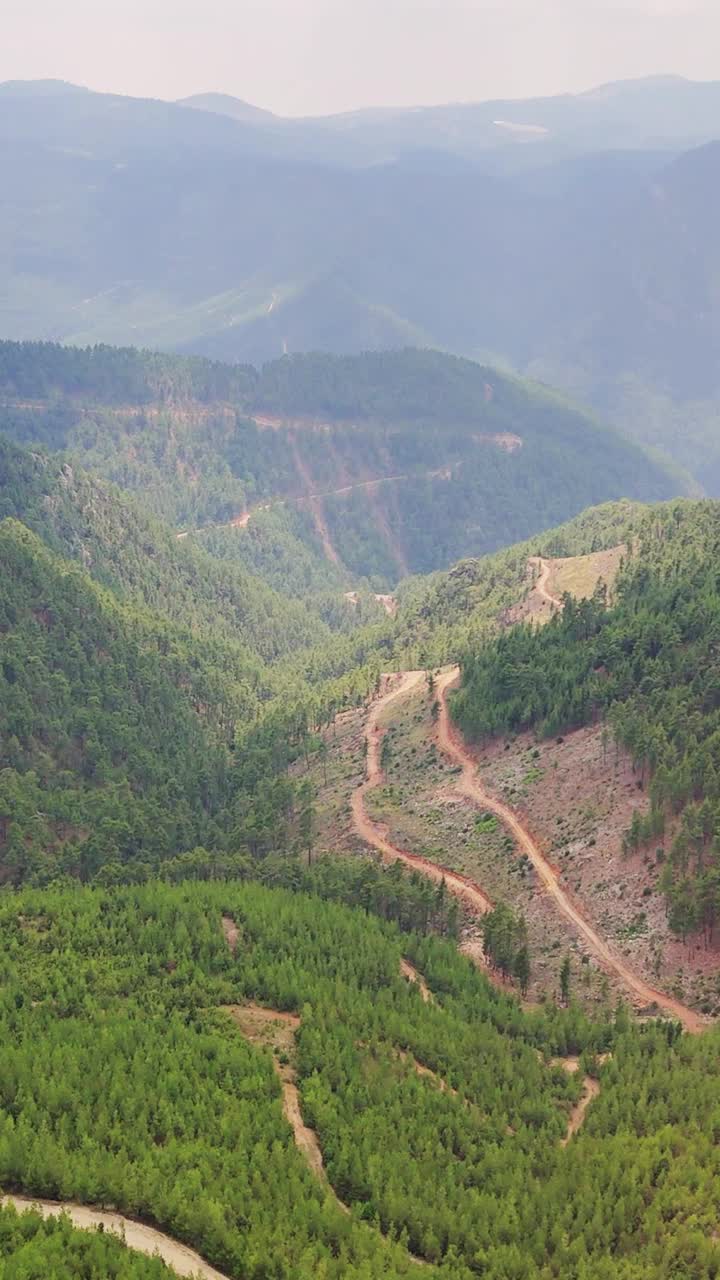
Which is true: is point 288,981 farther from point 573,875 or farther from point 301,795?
point 301,795

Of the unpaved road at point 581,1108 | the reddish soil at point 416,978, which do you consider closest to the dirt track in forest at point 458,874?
the unpaved road at point 581,1108

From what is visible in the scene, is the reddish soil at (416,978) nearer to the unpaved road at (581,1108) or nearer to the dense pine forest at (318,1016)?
the dense pine forest at (318,1016)

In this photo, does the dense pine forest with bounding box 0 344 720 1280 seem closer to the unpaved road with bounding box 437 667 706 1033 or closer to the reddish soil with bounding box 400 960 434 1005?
the reddish soil with bounding box 400 960 434 1005

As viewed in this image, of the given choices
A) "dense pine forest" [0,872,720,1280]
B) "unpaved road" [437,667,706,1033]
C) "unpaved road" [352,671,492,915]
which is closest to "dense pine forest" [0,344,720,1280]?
"dense pine forest" [0,872,720,1280]

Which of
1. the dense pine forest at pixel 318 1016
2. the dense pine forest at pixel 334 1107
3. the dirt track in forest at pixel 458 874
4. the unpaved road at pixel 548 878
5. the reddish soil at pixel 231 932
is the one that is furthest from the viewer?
the dirt track in forest at pixel 458 874

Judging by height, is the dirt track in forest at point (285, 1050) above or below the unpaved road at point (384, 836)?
above

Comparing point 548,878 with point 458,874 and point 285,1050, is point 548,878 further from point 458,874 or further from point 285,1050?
point 285,1050

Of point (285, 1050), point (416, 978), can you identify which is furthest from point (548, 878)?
point (285, 1050)
